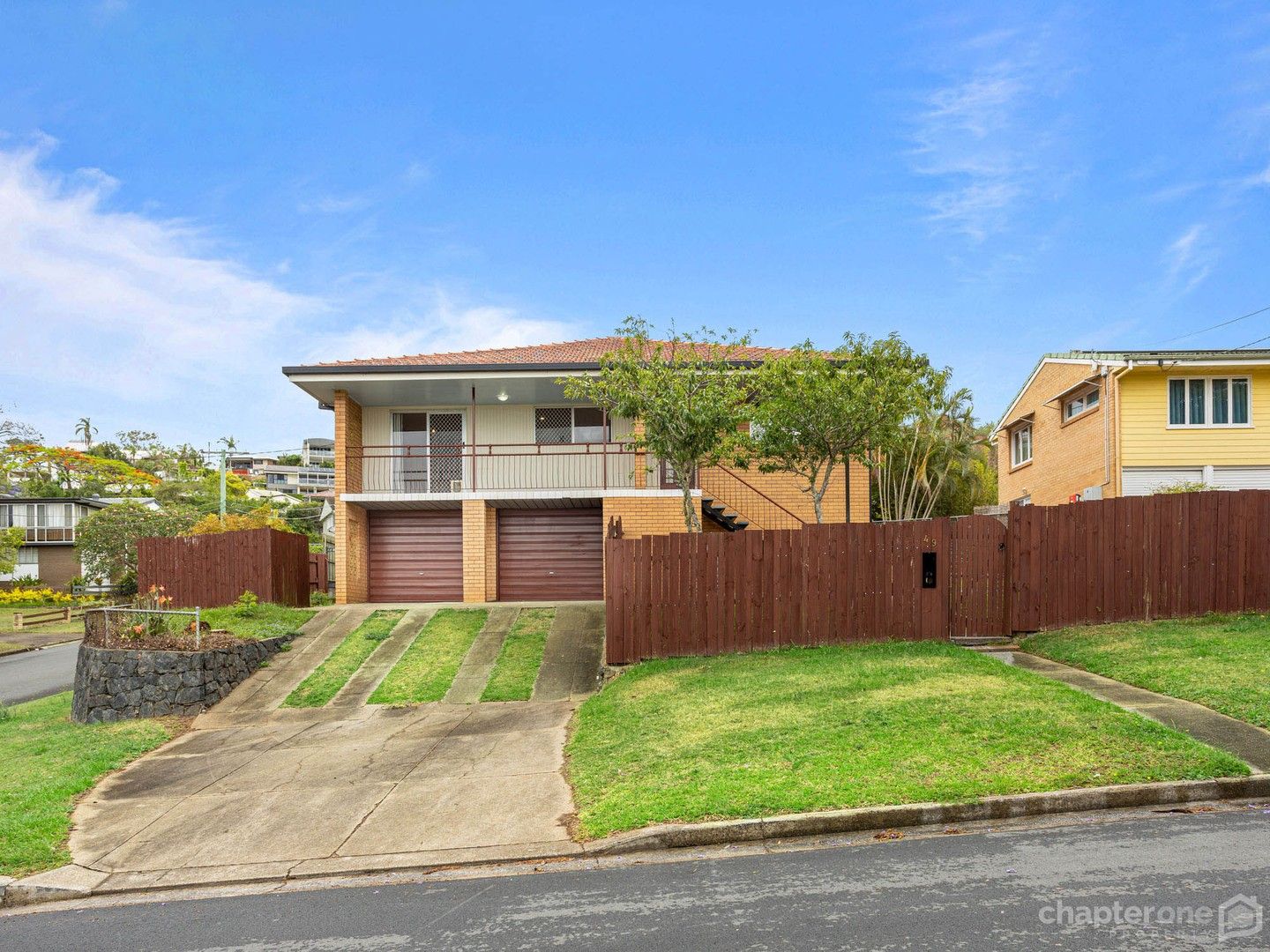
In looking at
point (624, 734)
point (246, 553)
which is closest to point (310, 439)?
point (246, 553)

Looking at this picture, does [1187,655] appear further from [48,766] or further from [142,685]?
[142,685]

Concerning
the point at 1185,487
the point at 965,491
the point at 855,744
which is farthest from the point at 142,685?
the point at 965,491

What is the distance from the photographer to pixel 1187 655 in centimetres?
973

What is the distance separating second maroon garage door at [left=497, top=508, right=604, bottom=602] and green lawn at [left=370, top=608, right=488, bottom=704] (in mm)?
2688

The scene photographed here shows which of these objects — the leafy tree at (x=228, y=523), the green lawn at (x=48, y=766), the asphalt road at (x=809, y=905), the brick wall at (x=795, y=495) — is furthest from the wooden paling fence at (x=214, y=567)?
the asphalt road at (x=809, y=905)

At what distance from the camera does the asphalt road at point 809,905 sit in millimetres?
4289

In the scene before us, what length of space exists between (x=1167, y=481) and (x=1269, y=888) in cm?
1928

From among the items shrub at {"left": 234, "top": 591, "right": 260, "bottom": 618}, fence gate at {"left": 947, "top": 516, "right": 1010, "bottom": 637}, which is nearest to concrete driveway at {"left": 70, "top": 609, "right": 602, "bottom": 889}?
shrub at {"left": 234, "top": 591, "right": 260, "bottom": 618}

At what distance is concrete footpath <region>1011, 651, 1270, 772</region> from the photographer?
22.3 ft

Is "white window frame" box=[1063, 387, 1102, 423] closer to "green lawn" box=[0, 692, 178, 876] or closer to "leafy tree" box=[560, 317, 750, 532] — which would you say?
"leafy tree" box=[560, 317, 750, 532]

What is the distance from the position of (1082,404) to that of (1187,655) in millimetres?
15610

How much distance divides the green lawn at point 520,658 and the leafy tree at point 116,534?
28.8m

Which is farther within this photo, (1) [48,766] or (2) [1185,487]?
(2) [1185,487]

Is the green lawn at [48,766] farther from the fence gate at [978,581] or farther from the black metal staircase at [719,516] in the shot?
the fence gate at [978,581]
